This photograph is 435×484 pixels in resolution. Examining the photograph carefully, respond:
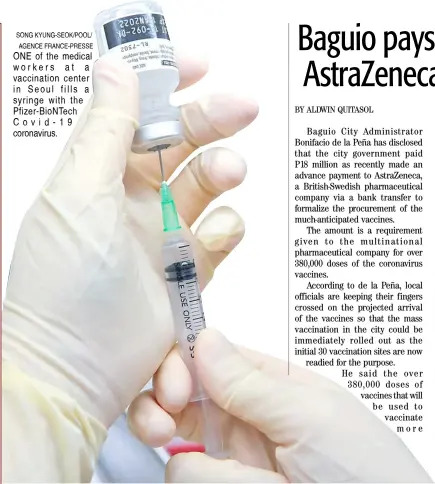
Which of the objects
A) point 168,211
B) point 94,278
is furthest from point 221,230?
point 94,278

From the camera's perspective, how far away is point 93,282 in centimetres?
101

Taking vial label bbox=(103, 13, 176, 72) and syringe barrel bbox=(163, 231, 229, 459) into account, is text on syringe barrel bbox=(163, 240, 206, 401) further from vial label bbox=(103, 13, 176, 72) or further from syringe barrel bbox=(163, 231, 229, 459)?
vial label bbox=(103, 13, 176, 72)

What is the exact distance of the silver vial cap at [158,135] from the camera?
103 centimetres

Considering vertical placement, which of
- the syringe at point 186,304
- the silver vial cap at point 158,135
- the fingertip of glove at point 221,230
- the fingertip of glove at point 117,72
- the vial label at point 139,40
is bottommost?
the syringe at point 186,304

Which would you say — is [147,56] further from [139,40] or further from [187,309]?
[187,309]

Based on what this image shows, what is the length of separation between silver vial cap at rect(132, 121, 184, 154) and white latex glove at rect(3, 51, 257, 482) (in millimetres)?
28

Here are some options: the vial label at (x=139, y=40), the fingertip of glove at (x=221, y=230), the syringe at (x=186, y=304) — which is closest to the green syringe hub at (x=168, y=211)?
the syringe at (x=186, y=304)

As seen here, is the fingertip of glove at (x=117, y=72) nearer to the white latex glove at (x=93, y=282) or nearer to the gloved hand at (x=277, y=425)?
the white latex glove at (x=93, y=282)

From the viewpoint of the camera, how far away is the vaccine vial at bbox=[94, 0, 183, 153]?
103cm

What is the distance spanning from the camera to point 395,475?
103 centimetres

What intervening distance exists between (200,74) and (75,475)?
774mm

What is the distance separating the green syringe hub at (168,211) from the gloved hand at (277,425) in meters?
0.20

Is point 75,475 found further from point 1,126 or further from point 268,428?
point 1,126

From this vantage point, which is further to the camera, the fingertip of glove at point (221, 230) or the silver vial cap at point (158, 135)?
the fingertip of glove at point (221, 230)
